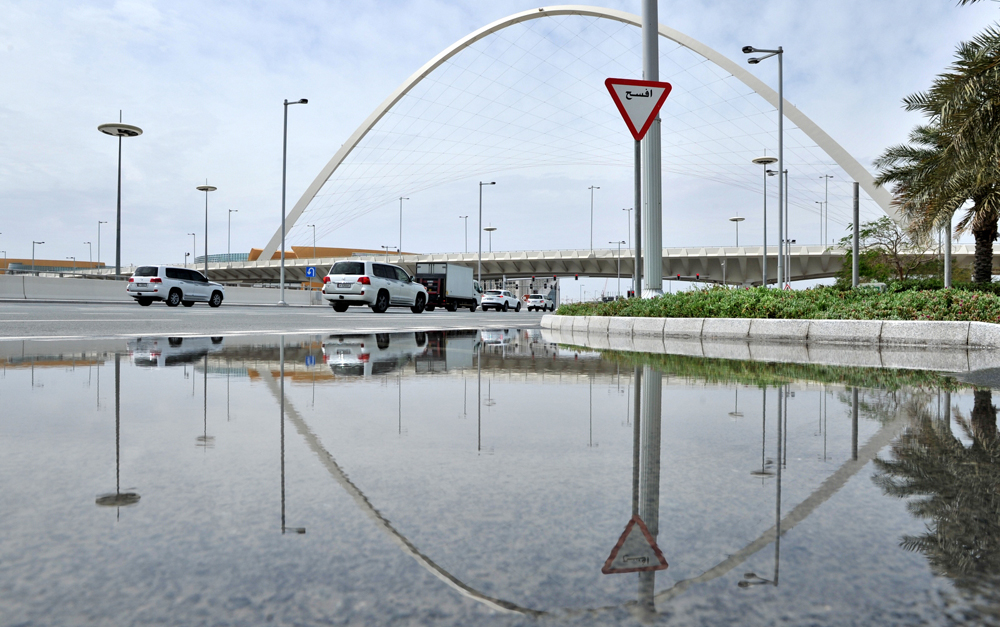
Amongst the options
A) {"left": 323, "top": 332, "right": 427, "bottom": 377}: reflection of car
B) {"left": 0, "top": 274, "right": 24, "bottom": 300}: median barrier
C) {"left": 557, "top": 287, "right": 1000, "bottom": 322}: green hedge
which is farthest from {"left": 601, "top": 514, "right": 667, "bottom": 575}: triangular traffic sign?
{"left": 0, "top": 274, "right": 24, "bottom": 300}: median barrier

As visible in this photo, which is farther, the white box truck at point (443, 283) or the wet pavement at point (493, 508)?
the white box truck at point (443, 283)

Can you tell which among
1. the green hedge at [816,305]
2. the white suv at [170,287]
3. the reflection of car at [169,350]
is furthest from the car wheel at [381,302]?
the reflection of car at [169,350]

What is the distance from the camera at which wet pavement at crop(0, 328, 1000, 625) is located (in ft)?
5.89

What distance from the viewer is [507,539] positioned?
2229 millimetres

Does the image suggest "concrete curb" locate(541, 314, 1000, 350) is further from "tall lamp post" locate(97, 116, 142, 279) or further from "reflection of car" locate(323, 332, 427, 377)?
"tall lamp post" locate(97, 116, 142, 279)

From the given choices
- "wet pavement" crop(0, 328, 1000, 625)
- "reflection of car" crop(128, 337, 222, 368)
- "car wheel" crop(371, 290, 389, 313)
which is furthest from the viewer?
"car wheel" crop(371, 290, 389, 313)

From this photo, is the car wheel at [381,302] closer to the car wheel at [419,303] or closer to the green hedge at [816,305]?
the car wheel at [419,303]

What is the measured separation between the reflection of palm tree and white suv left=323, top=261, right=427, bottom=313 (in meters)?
25.0

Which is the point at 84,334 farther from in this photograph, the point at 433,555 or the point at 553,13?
the point at 553,13

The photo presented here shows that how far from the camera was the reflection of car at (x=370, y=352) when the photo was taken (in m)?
7.43

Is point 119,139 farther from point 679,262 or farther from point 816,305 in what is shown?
point 679,262

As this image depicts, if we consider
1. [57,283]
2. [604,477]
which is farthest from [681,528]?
[57,283]

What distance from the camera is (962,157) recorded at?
1755cm

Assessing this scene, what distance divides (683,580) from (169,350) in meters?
8.41
